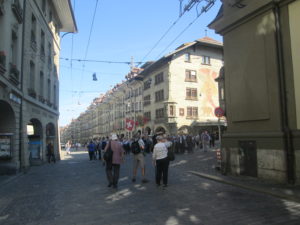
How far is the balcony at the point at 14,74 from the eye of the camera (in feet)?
41.6

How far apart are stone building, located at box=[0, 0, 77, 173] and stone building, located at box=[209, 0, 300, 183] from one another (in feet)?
31.7

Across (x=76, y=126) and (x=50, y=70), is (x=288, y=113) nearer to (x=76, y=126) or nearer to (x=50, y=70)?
(x=50, y=70)

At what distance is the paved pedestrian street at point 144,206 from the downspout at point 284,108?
1618 mm

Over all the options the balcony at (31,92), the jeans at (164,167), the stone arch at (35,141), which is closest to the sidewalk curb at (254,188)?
the jeans at (164,167)

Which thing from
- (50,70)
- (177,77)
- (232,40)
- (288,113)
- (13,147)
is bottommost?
(13,147)

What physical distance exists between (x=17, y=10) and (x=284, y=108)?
41.9 ft

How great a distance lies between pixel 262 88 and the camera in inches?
371

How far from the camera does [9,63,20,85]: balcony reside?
12688 millimetres

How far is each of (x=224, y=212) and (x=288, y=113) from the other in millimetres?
4727

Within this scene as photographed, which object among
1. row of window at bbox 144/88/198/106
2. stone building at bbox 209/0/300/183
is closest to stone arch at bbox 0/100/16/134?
stone building at bbox 209/0/300/183

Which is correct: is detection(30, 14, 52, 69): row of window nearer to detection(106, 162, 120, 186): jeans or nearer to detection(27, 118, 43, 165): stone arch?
detection(27, 118, 43, 165): stone arch

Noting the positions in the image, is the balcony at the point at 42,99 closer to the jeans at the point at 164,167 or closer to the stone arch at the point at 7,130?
the stone arch at the point at 7,130

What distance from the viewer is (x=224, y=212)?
559 cm

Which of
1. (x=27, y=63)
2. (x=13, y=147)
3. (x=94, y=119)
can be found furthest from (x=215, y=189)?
(x=94, y=119)
